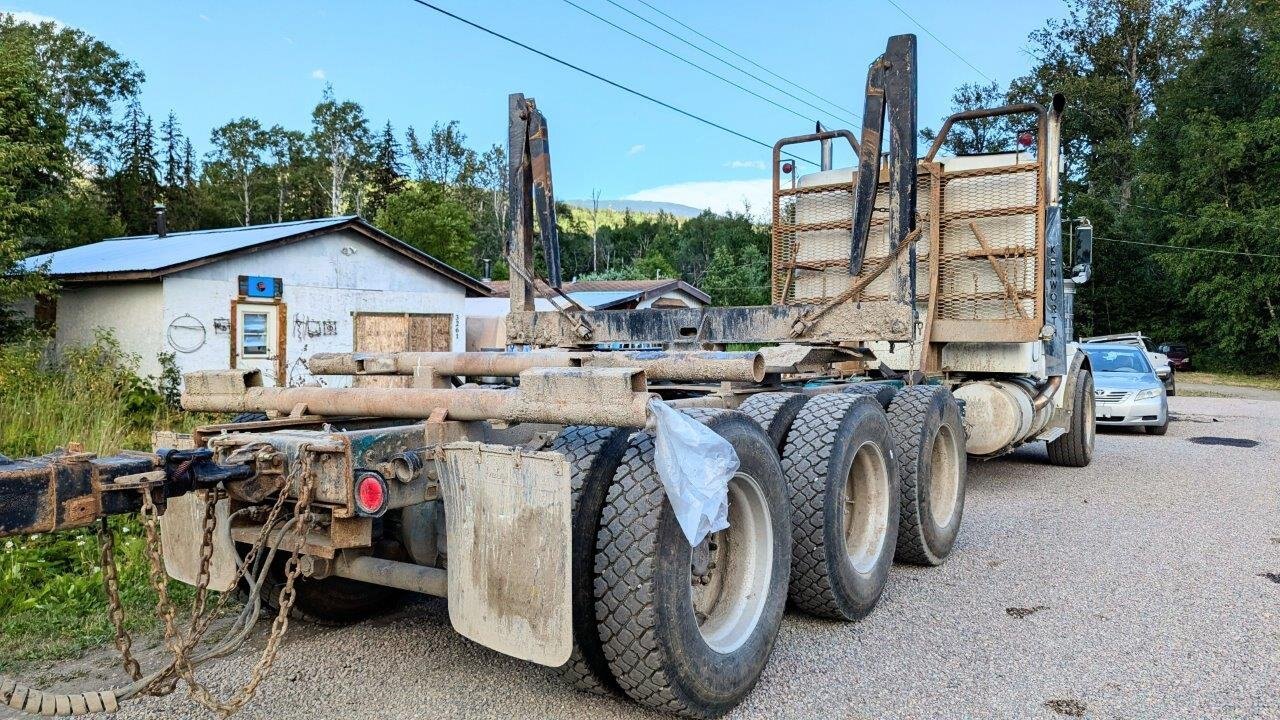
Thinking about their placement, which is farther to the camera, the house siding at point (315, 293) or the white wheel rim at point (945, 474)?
the house siding at point (315, 293)

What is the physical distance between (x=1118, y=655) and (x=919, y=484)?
1.55m

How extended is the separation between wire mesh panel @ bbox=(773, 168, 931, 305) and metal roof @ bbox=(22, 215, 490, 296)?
10.7m

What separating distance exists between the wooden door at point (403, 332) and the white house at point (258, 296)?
2cm

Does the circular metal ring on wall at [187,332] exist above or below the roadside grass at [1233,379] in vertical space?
above

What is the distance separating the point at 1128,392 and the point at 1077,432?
4.76 m

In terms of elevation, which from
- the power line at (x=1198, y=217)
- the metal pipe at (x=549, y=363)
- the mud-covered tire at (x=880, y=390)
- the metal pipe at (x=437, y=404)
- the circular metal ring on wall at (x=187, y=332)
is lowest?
the mud-covered tire at (x=880, y=390)

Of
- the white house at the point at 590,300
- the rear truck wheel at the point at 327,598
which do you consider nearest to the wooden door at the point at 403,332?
the white house at the point at 590,300

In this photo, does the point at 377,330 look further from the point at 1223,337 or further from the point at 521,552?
the point at 1223,337

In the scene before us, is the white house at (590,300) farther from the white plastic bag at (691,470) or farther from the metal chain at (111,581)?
the metal chain at (111,581)

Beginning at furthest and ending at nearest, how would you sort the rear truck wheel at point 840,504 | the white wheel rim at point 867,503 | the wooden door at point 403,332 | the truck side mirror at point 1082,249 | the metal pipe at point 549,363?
the wooden door at point 403,332 < the truck side mirror at point 1082,249 < the white wheel rim at point 867,503 < the rear truck wheel at point 840,504 < the metal pipe at point 549,363

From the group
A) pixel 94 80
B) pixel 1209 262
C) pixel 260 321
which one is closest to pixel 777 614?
pixel 260 321

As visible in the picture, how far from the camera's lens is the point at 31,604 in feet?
16.3

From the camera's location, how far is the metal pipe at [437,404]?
10.1 ft

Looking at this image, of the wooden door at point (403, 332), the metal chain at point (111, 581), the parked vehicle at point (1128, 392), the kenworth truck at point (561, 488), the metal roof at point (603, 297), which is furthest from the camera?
the metal roof at point (603, 297)
